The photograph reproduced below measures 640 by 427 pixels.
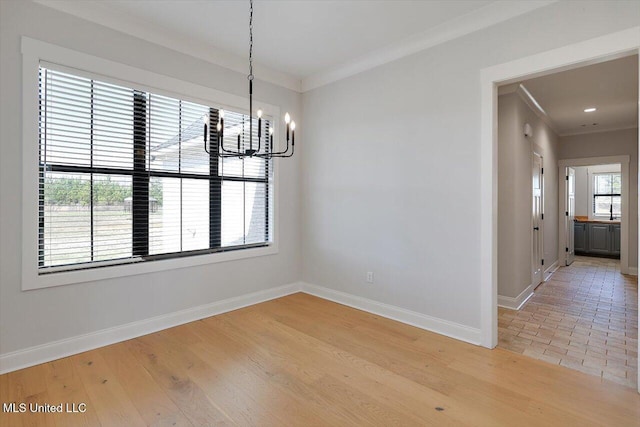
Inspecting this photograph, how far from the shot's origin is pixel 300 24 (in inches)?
121

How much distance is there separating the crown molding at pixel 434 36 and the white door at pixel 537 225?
108 inches

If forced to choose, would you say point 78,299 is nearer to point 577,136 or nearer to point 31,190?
point 31,190

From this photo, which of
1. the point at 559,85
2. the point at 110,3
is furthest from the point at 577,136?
the point at 110,3

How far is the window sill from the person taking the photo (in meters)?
2.58

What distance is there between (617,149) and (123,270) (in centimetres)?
832

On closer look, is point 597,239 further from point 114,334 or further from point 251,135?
point 114,334

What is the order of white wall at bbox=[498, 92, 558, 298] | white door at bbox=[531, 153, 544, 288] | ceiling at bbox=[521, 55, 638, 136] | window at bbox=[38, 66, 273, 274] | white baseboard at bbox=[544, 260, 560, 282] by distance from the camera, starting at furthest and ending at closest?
white baseboard at bbox=[544, 260, 560, 282] < white door at bbox=[531, 153, 544, 288] < white wall at bbox=[498, 92, 558, 298] < ceiling at bbox=[521, 55, 638, 136] < window at bbox=[38, 66, 273, 274]

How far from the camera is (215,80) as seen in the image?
368cm

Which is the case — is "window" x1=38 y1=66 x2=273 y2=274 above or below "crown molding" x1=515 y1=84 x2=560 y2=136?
below

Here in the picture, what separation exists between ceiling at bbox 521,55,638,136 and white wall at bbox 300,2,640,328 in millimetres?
1417

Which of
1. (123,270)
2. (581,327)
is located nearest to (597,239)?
(581,327)

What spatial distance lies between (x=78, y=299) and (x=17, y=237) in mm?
672

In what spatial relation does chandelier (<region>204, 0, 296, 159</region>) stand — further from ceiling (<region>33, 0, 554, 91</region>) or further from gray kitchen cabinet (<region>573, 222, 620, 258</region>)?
gray kitchen cabinet (<region>573, 222, 620, 258</region>)

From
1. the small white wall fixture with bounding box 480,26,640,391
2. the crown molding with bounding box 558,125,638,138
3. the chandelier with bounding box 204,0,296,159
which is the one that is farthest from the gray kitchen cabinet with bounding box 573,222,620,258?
the chandelier with bounding box 204,0,296,159
